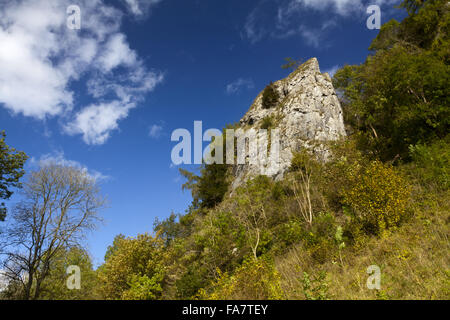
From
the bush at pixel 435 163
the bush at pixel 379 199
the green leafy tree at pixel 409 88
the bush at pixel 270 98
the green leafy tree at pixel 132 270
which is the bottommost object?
Result: the green leafy tree at pixel 132 270

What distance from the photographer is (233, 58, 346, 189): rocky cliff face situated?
78.5 feet

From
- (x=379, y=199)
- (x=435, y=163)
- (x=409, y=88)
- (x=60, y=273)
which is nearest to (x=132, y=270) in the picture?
(x=60, y=273)

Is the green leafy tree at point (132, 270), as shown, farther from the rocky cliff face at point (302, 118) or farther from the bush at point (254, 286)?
the rocky cliff face at point (302, 118)

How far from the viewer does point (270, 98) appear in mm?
32719

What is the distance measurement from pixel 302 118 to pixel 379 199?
1813cm

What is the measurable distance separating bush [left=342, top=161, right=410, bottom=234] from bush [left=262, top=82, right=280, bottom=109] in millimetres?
23499

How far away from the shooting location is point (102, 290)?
17.6 meters

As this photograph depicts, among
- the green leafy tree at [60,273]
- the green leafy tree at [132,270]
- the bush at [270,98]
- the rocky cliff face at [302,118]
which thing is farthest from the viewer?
the bush at [270,98]

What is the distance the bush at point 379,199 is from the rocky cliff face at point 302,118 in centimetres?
1177

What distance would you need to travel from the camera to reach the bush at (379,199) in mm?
9391

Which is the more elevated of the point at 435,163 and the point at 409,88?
the point at 409,88

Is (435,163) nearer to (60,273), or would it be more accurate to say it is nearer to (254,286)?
(254,286)

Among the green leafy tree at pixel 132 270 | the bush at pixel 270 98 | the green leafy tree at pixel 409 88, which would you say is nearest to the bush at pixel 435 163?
the green leafy tree at pixel 409 88

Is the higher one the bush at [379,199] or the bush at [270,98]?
the bush at [270,98]
